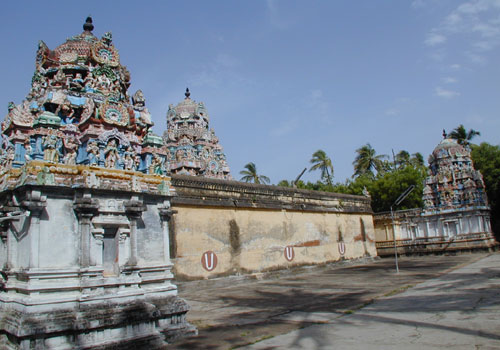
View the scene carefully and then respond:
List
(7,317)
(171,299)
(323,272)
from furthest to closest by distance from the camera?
(323,272)
(171,299)
(7,317)

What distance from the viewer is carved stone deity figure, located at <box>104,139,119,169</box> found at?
10.2 meters

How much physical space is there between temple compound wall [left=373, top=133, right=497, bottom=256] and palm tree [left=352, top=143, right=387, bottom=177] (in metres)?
14.0

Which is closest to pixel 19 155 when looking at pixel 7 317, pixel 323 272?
pixel 7 317

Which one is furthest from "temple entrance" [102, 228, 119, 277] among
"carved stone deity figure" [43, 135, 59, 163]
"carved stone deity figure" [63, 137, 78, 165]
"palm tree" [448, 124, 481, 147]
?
"palm tree" [448, 124, 481, 147]

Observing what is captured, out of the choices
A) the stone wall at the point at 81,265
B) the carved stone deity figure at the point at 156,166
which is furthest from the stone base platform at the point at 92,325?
the carved stone deity figure at the point at 156,166

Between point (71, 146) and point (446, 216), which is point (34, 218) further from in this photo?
point (446, 216)

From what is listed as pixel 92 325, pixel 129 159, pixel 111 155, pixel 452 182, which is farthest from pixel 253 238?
pixel 452 182

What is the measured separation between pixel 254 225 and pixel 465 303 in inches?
384

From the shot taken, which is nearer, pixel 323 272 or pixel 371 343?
pixel 371 343

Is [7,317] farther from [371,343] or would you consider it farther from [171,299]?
[371,343]

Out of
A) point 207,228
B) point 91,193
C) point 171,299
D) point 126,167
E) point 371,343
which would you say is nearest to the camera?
point 371,343

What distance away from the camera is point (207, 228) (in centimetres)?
1521

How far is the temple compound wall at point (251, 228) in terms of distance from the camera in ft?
47.6

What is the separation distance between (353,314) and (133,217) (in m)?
5.23
